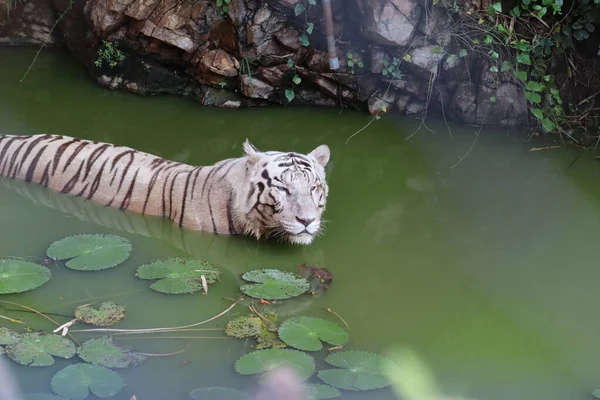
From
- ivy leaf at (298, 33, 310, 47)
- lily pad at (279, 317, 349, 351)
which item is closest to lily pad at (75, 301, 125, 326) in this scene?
lily pad at (279, 317, 349, 351)

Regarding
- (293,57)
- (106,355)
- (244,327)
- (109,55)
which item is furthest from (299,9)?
(106,355)

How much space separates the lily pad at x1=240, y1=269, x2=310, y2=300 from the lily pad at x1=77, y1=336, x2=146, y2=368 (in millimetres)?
728

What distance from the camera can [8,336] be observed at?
3285mm

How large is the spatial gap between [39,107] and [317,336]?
321 cm

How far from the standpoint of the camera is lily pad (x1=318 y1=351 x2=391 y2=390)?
318 cm

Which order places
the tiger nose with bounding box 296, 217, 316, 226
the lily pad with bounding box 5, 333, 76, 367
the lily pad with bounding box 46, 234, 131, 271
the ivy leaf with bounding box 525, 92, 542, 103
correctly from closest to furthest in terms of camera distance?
1. the lily pad with bounding box 5, 333, 76, 367
2. the lily pad with bounding box 46, 234, 131, 271
3. the tiger nose with bounding box 296, 217, 316, 226
4. the ivy leaf with bounding box 525, 92, 542, 103

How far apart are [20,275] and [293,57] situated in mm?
2905

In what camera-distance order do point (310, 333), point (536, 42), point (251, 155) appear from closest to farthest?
1. point (310, 333)
2. point (251, 155)
3. point (536, 42)

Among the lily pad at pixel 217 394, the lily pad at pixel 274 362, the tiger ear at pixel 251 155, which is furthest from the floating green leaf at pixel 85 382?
the tiger ear at pixel 251 155

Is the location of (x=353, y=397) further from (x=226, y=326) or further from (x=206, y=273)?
(x=206, y=273)

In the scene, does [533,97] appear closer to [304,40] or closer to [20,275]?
[304,40]

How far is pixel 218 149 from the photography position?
529 cm

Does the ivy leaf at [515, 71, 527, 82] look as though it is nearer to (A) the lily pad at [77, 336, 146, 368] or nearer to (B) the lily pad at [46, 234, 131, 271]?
(B) the lily pad at [46, 234, 131, 271]

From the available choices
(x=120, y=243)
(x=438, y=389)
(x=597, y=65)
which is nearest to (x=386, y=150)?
(x=597, y=65)
